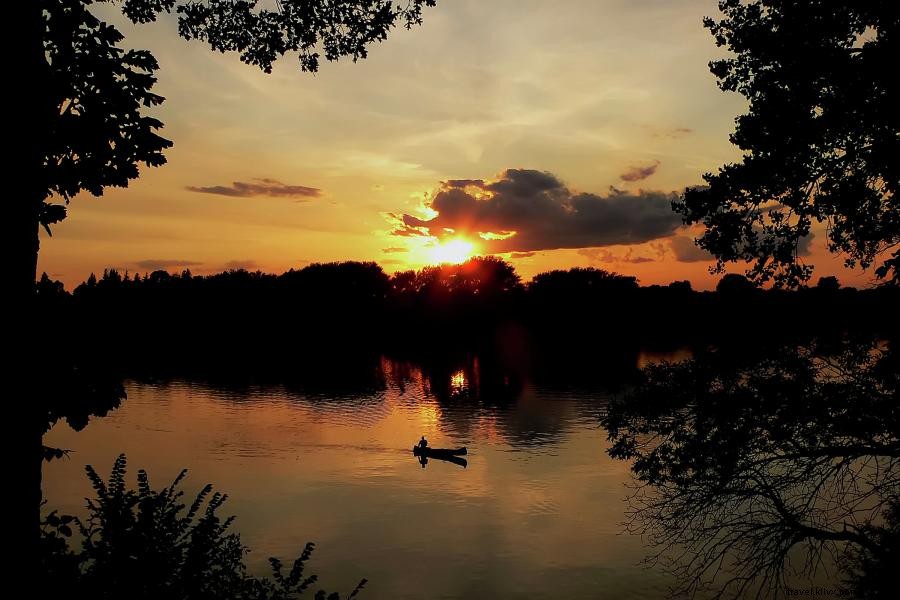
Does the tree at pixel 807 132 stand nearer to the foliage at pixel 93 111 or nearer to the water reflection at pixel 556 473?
the water reflection at pixel 556 473

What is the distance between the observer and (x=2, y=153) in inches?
236

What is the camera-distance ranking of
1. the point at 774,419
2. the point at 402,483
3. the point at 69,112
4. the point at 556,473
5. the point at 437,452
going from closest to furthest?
the point at 69,112 < the point at 774,419 < the point at 402,483 < the point at 556,473 < the point at 437,452

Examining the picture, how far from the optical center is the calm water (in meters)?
32.9

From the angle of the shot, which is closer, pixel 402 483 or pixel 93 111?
pixel 93 111

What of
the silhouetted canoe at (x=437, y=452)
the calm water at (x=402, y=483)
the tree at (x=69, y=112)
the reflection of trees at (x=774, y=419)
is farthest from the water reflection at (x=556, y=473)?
the tree at (x=69, y=112)

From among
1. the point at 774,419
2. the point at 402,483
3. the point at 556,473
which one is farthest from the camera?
the point at 556,473

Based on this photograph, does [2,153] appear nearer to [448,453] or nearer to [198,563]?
[198,563]

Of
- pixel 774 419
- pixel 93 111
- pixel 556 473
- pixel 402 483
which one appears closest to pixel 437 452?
pixel 402 483

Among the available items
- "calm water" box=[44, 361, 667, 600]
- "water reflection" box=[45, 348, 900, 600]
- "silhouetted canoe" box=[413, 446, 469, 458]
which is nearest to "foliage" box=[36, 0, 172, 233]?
"water reflection" box=[45, 348, 900, 600]

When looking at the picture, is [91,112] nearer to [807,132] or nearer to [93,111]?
[93,111]

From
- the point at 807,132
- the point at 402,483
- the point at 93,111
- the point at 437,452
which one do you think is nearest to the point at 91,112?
the point at 93,111

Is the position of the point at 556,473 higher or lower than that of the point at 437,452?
lower

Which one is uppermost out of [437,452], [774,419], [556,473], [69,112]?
[69,112]

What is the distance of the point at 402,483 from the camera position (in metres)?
49.8
